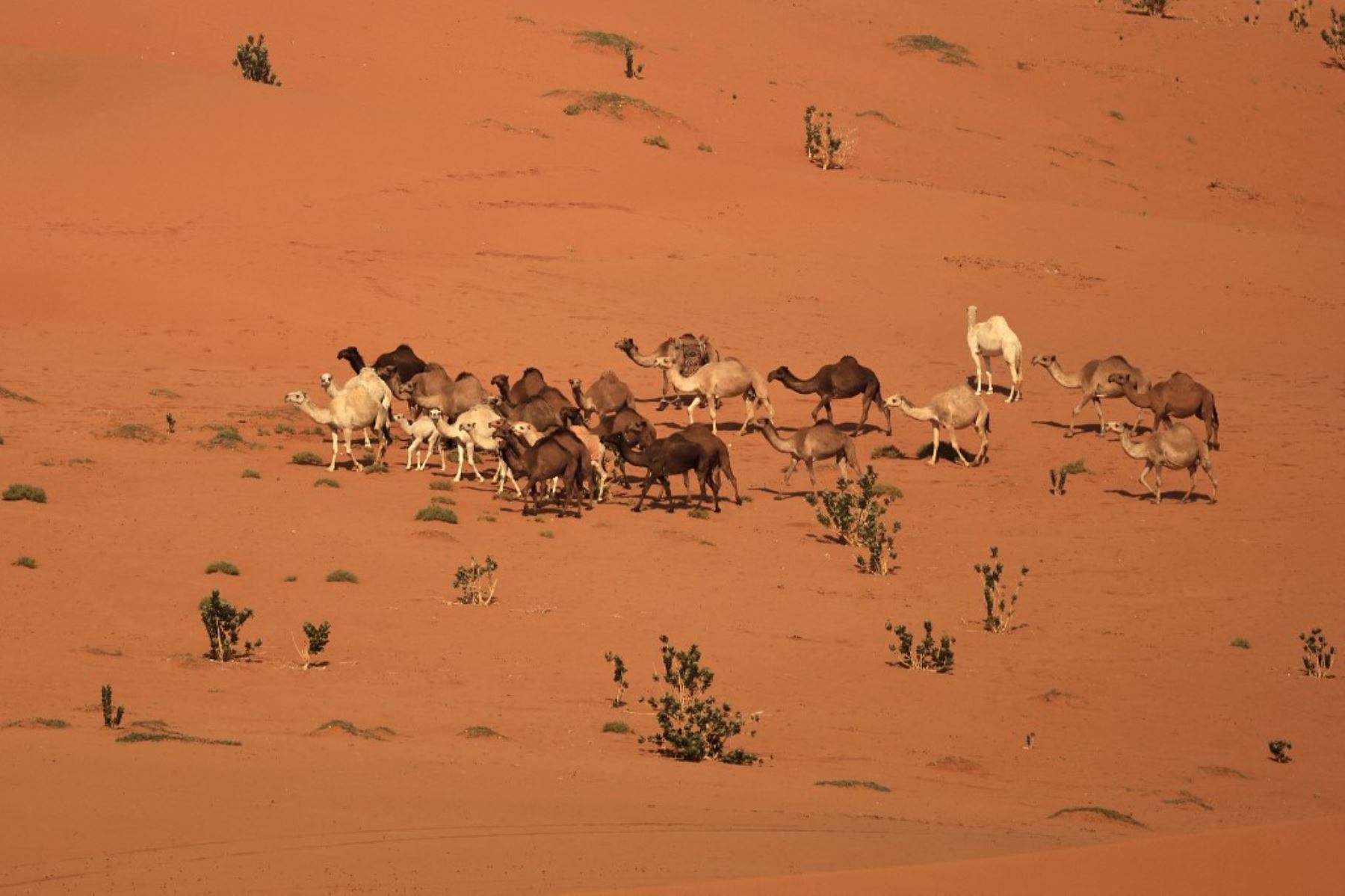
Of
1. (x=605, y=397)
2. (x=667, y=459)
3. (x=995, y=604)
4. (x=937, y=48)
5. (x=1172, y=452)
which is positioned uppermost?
(x=937, y=48)

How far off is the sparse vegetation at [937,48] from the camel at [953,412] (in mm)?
40421

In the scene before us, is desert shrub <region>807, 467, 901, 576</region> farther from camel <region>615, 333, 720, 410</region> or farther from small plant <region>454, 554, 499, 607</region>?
camel <region>615, 333, 720, 410</region>

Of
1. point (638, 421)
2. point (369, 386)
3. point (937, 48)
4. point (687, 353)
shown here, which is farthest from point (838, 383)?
point (937, 48)

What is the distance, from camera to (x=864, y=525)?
22.1 meters

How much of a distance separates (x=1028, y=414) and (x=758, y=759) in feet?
57.0

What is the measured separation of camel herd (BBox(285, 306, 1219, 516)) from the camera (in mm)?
23469

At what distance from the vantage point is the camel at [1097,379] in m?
28.6

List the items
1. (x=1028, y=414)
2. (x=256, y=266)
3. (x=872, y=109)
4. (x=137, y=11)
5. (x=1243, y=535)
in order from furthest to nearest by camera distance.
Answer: (x=872, y=109) → (x=137, y=11) → (x=256, y=266) → (x=1028, y=414) → (x=1243, y=535)

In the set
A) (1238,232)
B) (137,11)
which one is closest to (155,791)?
(1238,232)

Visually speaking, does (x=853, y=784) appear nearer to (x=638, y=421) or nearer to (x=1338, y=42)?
(x=638, y=421)

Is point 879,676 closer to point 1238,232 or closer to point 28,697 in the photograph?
point 28,697

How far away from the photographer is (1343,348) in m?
36.8

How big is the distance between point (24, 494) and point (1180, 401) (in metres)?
16.1

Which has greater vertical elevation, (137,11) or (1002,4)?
(1002,4)
